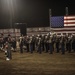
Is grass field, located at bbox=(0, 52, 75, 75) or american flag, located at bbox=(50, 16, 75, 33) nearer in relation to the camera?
grass field, located at bbox=(0, 52, 75, 75)

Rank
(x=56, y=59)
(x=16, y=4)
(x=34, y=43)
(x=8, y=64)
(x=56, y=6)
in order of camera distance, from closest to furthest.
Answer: (x=8, y=64) → (x=56, y=59) → (x=34, y=43) → (x=56, y=6) → (x=16, y=4)

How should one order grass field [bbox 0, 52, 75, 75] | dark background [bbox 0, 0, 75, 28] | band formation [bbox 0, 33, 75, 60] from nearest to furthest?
grass field [bbox 0, 52, 75, 75] < band formation [bbox 0, 33, 75, 60] < dark background [bbox 0, 0, 75, 28]

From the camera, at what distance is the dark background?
1583 inches

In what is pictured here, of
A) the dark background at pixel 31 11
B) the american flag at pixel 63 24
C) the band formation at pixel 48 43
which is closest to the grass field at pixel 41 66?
the band formation at pixel 48 43

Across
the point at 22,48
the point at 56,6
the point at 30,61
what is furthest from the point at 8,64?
the point at 56,6

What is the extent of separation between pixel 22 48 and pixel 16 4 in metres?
20.0

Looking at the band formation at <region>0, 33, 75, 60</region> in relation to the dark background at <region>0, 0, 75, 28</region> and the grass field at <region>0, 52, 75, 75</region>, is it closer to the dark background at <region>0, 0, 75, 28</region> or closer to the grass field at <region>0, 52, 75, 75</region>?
the grass field at <region>0, 52, 75, 75</region>

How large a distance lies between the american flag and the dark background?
35.8 feet

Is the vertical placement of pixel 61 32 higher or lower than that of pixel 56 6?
lower

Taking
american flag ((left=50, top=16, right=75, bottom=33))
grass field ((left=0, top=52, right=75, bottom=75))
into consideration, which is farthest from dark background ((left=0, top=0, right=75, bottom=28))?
grass field ((left=0, top=52, right=75, bottom=75))

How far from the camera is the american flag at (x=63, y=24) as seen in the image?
27766mm

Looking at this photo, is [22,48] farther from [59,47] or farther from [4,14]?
[4,14]

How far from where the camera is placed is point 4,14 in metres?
45.2

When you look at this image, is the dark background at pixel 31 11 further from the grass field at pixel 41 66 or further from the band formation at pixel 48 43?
the grass field at pixel 41 66
